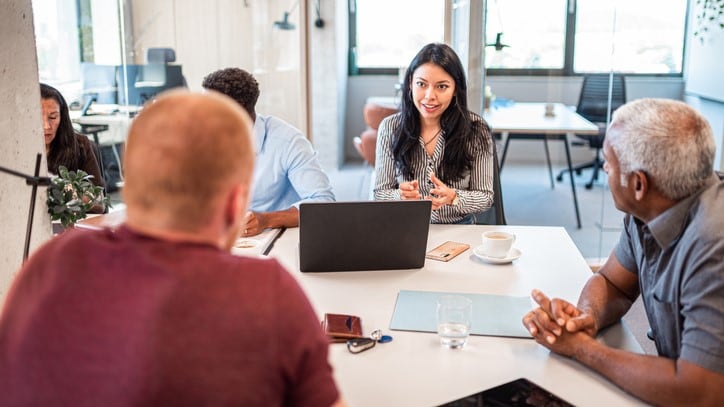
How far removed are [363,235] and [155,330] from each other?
4.12ft

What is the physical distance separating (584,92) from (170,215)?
157 inches

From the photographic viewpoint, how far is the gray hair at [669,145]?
4.88 ft

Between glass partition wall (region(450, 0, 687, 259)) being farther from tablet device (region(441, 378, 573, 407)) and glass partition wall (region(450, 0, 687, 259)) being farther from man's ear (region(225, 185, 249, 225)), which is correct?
man's ear (region(225, 185, 249, 225))

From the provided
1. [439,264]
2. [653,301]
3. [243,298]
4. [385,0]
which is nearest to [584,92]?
[439,264]

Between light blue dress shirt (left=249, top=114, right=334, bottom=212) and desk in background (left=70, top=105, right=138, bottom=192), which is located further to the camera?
desk in background (left=70, top=105, right=138, bottom=192)

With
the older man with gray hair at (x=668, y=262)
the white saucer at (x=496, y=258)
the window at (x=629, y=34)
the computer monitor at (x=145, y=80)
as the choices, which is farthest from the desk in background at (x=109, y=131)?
the older man with gray hair at (x=668, y=262)

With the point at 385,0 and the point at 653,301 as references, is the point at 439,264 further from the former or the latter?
the point at 385,0

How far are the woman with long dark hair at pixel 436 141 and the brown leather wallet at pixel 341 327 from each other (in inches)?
46.4

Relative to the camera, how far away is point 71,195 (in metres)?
2.02

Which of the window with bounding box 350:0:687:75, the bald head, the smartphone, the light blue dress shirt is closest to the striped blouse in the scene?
the light blue dress shirt

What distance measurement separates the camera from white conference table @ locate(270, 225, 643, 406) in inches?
57.5

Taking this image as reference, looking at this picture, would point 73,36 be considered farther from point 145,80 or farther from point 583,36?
point 583,36

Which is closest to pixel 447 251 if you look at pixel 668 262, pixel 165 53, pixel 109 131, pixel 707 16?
pixel 668 262

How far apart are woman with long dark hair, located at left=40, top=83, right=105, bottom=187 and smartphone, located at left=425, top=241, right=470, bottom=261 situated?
4.84ft
